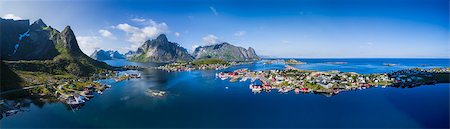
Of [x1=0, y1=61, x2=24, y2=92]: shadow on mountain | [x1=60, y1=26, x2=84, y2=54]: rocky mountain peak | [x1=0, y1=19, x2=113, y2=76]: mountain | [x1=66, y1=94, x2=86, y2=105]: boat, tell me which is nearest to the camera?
[x1=66, y1=94, x2=86, y2=105]: boat

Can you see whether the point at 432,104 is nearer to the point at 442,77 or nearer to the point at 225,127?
the point at 225,127

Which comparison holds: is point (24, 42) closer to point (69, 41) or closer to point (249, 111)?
point (69, 41)

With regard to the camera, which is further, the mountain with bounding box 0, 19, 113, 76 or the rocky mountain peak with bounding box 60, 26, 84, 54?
the rocky mountain peak with bounding box 60, 26, 84, 54

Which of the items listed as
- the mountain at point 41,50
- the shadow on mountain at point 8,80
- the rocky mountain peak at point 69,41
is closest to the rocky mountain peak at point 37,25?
the mountain at point 41,50

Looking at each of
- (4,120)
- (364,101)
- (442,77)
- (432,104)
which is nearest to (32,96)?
(4,120)

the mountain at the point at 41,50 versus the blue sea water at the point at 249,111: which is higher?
the mountain at the point at 41,50

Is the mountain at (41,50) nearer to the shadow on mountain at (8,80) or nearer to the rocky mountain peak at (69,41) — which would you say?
the rocky mountain peak at (69,41)

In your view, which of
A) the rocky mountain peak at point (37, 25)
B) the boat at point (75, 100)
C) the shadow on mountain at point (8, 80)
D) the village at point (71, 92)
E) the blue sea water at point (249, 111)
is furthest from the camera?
the rocky mountain peak at point (37, 25)

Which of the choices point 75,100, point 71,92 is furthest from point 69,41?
point 75,100

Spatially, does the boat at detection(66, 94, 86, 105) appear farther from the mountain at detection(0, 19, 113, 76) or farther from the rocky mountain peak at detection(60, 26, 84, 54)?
the rocky mountain peak at detection(60, 26, 84, 54)

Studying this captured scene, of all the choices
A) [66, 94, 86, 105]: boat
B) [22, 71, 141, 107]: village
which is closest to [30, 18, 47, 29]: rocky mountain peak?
[22, 71, 141, 107]: village
